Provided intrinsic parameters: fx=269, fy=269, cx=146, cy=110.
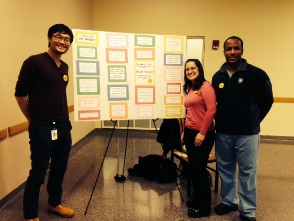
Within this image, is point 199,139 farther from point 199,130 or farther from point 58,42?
point 58,42

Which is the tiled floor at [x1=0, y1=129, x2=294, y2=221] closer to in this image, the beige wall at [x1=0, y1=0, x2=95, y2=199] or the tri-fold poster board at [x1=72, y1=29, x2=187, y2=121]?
the beige wall at [x1=0, y1=0, x2=95, y2=199]

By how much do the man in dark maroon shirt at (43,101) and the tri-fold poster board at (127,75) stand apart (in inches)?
11.4

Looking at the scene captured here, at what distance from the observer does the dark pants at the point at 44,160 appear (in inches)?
84.0

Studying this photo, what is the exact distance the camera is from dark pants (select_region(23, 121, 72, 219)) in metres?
2.13

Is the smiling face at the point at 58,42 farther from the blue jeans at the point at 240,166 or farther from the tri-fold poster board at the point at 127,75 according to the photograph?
the blue jeans at the point at 240,166

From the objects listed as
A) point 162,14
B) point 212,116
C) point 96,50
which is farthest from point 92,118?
point 162,14

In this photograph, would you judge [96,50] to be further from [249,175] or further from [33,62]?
[249,175]

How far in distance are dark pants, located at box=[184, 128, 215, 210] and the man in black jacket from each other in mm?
141

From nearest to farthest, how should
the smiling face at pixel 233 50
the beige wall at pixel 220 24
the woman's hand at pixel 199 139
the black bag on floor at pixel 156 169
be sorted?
1. the smiling face at pixel 233 50
2. the woman's hand at pixel 199 139
3. the black bag on floor at pixel 156 169
4. the beige wall at pixel 220 24

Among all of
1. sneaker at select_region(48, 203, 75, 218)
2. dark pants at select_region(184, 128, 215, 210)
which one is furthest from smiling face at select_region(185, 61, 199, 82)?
sneaker at select_region(48, 203, 75, 218)

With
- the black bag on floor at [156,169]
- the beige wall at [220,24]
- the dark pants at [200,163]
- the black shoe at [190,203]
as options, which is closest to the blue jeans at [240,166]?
the dark pants at [200,163]

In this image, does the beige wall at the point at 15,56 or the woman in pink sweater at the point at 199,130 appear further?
the beige wall at the point at 15,56

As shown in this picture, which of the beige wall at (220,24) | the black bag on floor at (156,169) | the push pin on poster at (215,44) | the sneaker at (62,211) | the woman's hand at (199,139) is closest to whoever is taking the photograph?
the woman's hand at (199,139)

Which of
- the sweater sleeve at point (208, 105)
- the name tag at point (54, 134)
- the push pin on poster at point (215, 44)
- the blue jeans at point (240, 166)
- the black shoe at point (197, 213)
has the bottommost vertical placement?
the black shoe at point (197, 213)
